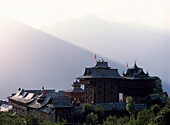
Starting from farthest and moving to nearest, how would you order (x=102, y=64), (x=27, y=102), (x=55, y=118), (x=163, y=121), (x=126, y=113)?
(x=102, y=64)
(x=27, y=102)
(x=126, y=113)
(x=55, y=118)
(x=163, y=121)

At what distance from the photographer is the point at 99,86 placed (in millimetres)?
41875

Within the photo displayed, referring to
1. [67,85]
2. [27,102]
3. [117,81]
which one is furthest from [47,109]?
[67,85]

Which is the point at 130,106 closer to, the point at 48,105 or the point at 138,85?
the point at 138,85

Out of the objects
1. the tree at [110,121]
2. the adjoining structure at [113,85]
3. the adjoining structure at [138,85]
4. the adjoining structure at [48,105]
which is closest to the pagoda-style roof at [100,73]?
the adjoining structure at [113,85]

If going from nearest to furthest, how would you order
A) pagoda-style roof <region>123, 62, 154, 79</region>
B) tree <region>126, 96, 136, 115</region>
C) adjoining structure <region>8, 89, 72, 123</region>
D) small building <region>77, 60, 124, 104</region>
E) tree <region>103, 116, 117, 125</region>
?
tree <region>103, 116, 117, 125</region>
adjoining structure <region>8, 89, 72, 123</region>
tree <region>126, 96, 136, 115</region>
small building <region>77, 60, 124, 104</region>
pagoda-style roof <region>123, 62, 154, 79</region>

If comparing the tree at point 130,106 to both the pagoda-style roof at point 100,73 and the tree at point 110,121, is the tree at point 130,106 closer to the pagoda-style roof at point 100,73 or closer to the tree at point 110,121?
A: the tree at point 110,121

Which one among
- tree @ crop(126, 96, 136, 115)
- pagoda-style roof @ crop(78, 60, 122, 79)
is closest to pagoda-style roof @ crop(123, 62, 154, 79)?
pagoda-style roof @ crop(78, 60, 122, 79)

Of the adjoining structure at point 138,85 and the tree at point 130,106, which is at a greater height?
the adjoining structure at point 138,85

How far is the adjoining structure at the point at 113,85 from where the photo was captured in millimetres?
41750

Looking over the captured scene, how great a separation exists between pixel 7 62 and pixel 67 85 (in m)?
49.5

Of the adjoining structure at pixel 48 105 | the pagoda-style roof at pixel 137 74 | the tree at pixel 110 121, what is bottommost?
the tree at pixel 110 121

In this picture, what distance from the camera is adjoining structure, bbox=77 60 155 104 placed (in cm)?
4175

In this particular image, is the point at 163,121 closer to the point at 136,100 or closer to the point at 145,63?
the point at 136,100

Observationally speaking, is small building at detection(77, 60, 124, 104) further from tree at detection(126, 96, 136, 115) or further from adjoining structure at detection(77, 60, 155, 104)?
tree at detection(126, 96, 136, 115)
